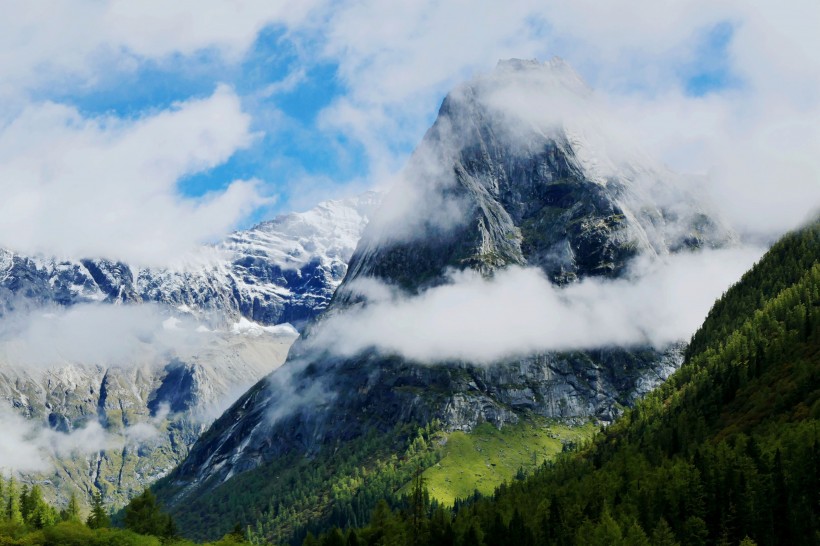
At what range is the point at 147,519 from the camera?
16912cm

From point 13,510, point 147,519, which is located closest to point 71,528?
point 147,519

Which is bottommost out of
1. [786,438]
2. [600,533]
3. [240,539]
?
[240,539]

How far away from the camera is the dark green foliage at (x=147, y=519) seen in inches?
6579

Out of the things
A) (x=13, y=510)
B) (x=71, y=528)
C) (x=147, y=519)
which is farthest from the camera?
(x=13, y=510)

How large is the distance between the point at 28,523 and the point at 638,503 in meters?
128

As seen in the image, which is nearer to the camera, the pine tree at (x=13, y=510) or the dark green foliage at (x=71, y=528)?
the dark green foliage at (x=71, y=528)

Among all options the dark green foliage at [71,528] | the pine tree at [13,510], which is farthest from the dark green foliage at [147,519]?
the pine tree at [13,510]

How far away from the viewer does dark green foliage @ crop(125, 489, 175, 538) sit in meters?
167

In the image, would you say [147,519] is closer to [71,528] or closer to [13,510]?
[71,528]

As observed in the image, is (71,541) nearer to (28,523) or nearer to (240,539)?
(28,523)

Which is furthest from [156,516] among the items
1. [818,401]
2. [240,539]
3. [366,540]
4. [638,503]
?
[818,401]

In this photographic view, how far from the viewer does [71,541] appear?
463 ft

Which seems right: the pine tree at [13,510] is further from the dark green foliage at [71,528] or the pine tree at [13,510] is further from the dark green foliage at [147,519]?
the dark green foliage at [147,519]

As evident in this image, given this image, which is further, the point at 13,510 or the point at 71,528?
the point at 13,510
